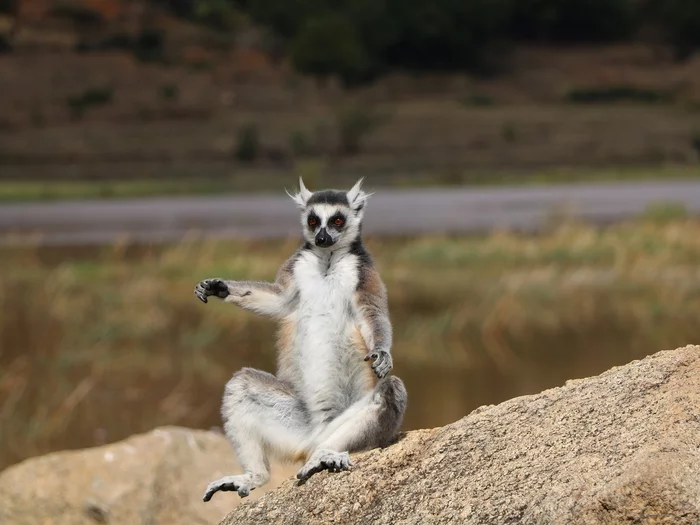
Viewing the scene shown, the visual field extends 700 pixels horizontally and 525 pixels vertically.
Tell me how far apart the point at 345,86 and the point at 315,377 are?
159 ft

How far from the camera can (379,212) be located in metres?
34.4

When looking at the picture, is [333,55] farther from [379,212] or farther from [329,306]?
[329,306]

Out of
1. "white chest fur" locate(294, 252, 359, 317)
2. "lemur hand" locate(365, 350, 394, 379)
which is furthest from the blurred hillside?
"lemur hand" locate(365, 350, 394, 379)

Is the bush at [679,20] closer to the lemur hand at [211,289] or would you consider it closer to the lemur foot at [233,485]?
the lemur hand at [211,289]

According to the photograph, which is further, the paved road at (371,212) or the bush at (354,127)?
the bush at (354,127)

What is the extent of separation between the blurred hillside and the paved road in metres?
5.04

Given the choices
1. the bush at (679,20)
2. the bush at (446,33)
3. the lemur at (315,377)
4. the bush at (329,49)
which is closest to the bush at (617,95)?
the bush at (679,20)

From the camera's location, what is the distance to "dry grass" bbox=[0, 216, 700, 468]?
1355 centimetres

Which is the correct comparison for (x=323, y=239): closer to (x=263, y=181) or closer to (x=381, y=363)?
(x=381, y=363)

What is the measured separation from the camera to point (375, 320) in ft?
20.1

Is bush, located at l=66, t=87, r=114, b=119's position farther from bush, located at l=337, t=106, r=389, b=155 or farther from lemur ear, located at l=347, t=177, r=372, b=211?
lemur ear, located at l=347, t=177, r=372, b=211

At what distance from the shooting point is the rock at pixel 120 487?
26.8ft

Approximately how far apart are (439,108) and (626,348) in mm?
37519

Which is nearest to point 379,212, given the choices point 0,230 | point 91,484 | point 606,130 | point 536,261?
point 0,230
